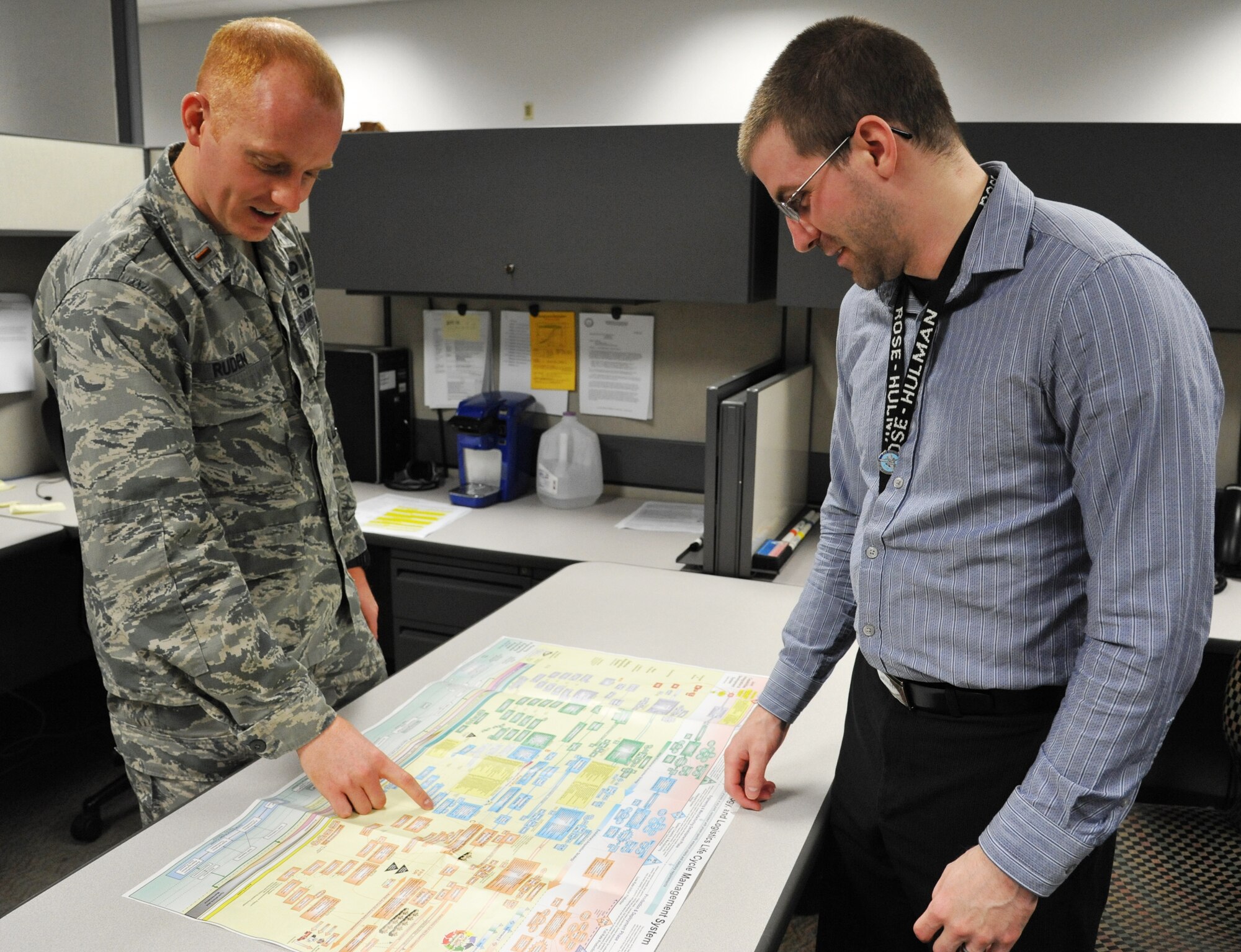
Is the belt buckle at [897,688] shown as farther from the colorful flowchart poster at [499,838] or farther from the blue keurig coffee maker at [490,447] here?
the blue keurig coffee maker at [490,447]

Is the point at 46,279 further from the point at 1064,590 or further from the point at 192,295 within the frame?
the point at 1064,590

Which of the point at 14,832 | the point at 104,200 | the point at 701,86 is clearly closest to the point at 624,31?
the point at 701,86

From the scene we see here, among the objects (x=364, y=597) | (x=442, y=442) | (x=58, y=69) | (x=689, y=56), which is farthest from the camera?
(x=689, y=56)

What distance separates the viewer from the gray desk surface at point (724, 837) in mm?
882

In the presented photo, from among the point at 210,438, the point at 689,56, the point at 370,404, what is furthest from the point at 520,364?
the point at 689,56

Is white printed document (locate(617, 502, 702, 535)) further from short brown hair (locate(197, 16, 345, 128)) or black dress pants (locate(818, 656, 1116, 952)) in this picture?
short brown hair (locate(197, 16, 345, 128))

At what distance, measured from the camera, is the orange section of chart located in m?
2.22

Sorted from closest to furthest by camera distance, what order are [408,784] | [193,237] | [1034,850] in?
[1034,850], [408,784], [193,237]

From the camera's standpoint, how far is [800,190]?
94 cm

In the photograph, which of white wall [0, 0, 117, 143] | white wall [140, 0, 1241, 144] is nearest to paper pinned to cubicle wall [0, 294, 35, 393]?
white wall [0, 0, 117, 143]

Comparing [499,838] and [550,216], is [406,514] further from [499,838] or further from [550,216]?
[499,838]

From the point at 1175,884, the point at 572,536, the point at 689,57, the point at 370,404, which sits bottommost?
the point at 1175,884

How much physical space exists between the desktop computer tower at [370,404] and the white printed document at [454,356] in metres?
0.07

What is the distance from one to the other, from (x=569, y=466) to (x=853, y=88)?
64.5 inches
